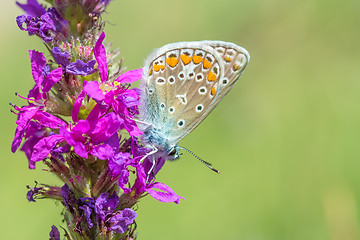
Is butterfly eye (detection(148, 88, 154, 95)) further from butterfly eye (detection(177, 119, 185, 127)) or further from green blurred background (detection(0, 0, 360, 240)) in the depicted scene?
green blurred background (detection(0, 0, 360, 240))

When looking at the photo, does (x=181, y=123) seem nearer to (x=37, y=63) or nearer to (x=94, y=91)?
(x=94, y=91)

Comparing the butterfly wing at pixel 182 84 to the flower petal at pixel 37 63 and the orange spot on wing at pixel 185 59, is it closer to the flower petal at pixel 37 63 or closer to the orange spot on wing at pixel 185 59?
the orange spot on wing at pixel 185 59

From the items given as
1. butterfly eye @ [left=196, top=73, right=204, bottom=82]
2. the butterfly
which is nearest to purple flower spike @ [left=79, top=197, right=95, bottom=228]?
the butterfly

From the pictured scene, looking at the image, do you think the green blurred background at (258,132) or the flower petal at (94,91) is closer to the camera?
the flower petal at (94,91)

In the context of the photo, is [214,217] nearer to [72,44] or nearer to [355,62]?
[72,44]

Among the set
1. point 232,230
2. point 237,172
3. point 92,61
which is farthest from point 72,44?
point 237,172

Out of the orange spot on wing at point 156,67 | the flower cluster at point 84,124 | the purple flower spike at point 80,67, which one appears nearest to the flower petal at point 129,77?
the flower cluster at point 84,124
